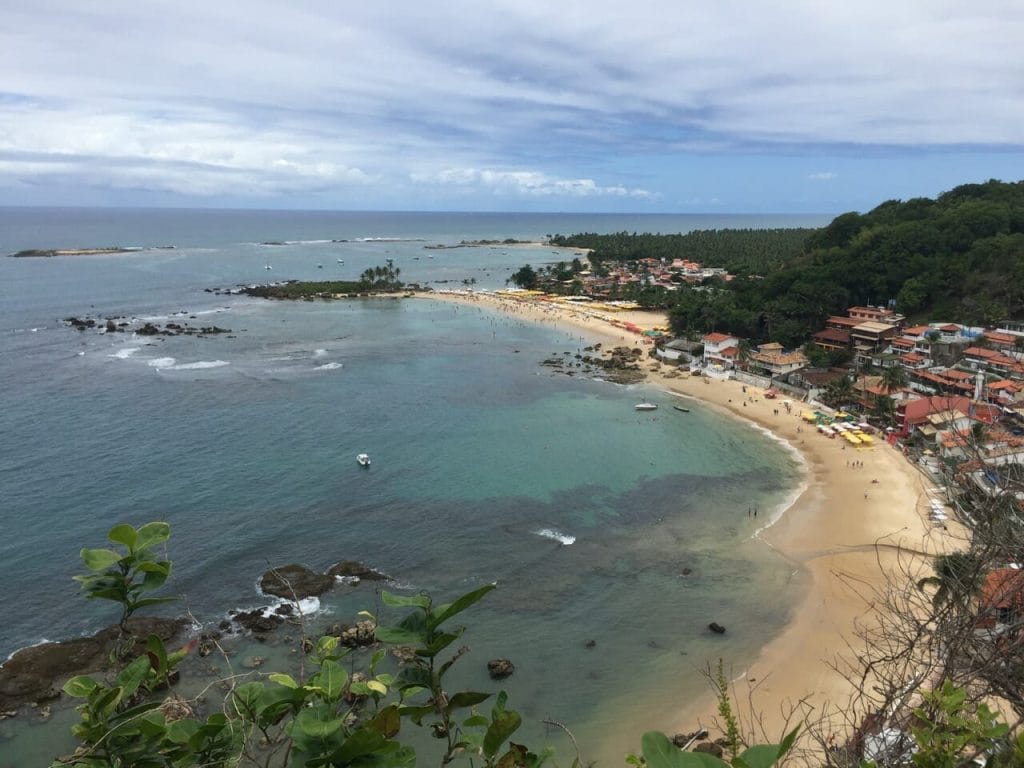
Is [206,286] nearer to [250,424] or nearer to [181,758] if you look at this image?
[250,424]

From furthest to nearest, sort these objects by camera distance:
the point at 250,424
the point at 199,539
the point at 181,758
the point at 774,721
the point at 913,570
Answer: the point at 250,424
the point at 199,539
the point at 913,570
the point at 774,721
the point at 181,758

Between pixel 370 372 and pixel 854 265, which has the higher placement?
pixel 854 265

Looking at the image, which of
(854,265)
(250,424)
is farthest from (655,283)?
(250,424)

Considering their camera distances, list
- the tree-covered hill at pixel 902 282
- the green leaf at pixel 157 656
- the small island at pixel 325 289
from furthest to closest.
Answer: the small island at pixel 325 289, the tree-covered hill at pixel 902 282, the green leaf at pixel 157 656

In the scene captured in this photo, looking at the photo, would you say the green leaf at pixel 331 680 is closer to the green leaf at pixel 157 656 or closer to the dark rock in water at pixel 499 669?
the green leaf at pixel 157 656

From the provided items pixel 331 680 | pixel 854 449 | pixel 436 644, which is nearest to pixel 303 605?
pixel 331 680

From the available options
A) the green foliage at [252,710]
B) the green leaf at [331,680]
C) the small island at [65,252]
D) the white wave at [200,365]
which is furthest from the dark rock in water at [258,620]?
the small island at [65,252]

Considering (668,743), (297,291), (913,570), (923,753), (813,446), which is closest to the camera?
(668,743)
